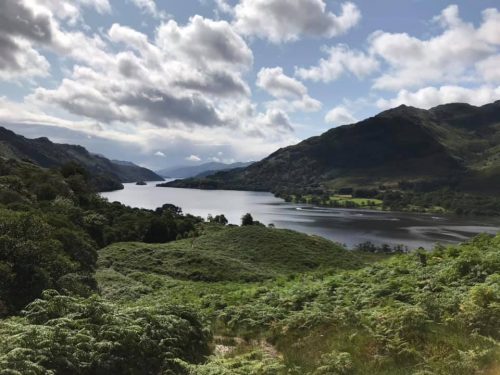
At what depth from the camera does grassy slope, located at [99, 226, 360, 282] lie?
162 ft

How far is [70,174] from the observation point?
14450cm

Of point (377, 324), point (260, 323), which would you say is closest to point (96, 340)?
point (260, 323)

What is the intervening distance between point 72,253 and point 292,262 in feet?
126

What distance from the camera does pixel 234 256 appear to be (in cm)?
6469

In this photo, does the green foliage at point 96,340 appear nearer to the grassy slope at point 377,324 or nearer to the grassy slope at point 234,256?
the grassy slope at point 377,324

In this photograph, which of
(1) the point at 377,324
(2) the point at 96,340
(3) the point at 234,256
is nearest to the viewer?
(2) the point at 96,340

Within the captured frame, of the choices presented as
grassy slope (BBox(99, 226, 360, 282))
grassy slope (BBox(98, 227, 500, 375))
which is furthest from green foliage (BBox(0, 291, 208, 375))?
grassy slope (BBox(99, 226, 360, 282))

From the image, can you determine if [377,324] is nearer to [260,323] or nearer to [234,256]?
[260,323]

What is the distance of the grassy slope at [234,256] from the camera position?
4950cm

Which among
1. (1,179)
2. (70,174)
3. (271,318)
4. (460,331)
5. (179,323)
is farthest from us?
(70,174)

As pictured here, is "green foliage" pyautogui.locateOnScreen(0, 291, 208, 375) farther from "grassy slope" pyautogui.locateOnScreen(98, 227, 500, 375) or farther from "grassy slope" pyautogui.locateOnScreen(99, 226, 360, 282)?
"grassy slope" pyautogui.locateOnScreen(99, 226, 360, 282)

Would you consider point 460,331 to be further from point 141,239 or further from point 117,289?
point 141,239

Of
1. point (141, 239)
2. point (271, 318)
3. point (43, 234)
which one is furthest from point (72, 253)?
Answer: point (141, 239)

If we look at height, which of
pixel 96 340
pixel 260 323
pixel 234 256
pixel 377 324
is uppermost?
pixel 96 340
